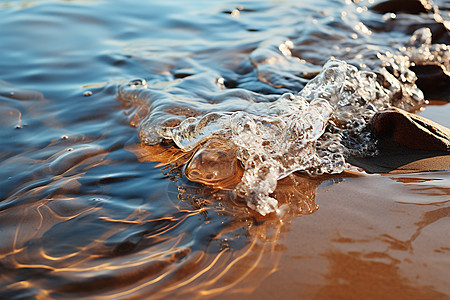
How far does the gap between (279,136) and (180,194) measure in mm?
650

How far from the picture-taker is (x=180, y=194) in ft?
6.52

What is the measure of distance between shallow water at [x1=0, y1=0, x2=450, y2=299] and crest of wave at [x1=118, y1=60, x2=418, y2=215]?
0.18 feet

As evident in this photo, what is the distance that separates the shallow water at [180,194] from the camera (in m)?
1.46

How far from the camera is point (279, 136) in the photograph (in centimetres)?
229

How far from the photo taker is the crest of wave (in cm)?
203

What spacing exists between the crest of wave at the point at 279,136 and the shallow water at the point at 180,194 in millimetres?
56

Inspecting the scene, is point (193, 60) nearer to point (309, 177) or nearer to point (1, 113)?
point (1, 113)

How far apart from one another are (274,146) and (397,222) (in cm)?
76

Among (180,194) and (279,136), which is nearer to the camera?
(180,194)

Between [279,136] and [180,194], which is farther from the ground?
→ [279,136]

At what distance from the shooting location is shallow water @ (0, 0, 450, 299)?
1.46 m

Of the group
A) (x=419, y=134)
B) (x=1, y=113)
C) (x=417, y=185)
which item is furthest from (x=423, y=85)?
(x=1, y=113)

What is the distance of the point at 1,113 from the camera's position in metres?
2.89

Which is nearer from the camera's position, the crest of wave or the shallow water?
the shallow water
